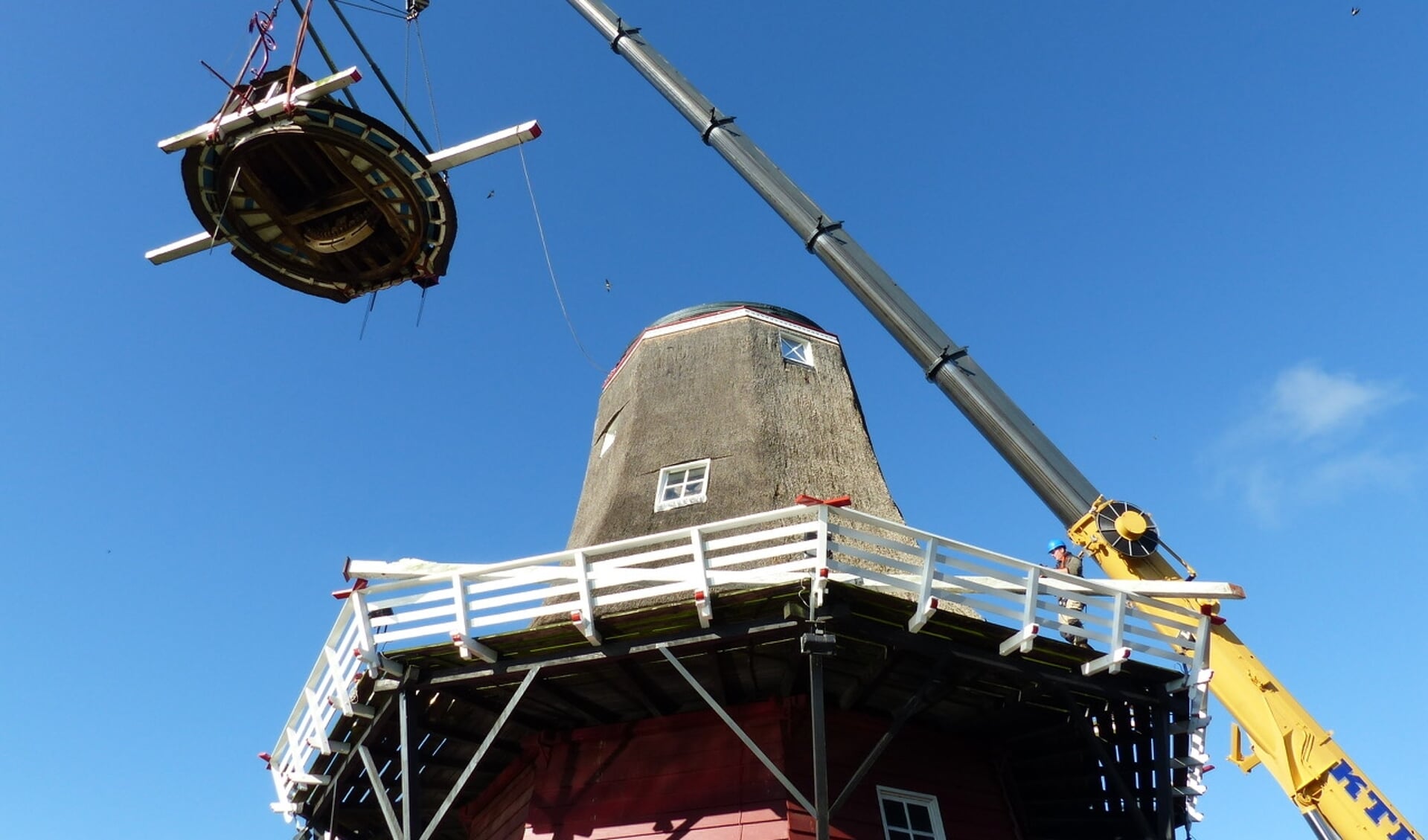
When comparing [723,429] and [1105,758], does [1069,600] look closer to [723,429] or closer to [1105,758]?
[1105,758]

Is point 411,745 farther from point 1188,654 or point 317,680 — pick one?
point 1188,654

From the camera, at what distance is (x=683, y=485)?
1137 centimetres

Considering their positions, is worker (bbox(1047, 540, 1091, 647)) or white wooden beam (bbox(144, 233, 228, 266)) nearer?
worker (bbox(1047, 540, 1091, 647))

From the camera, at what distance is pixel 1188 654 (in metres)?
9.16

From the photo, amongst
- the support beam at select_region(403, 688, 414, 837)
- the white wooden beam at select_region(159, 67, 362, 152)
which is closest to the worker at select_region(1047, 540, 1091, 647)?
the support beam at select_region(403, 688, 414, 837)

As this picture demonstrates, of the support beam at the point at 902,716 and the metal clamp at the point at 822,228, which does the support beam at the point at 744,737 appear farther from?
the metal clamp at the point at 822,228

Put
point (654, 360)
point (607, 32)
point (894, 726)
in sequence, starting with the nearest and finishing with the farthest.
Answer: point (894, 726) → point (654, 360) → point (607, 32)

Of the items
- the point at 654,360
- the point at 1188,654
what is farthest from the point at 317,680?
the point at 1188,654

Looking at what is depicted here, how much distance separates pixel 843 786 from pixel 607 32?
14.2m

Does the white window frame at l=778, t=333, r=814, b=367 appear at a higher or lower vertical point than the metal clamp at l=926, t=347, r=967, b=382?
higher

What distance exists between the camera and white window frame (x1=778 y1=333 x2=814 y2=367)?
45.1ft

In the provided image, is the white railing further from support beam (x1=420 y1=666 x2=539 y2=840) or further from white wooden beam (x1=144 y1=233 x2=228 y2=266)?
white wooden beam (x1=144 y1=233 x2=228 y2=266)

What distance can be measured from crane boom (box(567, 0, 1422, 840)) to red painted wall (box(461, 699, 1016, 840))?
2656 mm

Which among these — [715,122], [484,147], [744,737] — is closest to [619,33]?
[715,122]
